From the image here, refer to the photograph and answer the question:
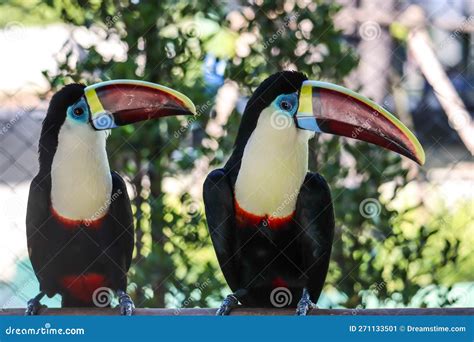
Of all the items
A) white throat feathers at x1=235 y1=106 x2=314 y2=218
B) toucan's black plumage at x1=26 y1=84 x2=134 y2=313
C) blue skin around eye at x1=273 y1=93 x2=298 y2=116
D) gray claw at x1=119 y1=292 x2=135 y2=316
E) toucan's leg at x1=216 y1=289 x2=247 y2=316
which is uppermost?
blue skin around eye at x1=273 y1=93 x2=298 y2=116

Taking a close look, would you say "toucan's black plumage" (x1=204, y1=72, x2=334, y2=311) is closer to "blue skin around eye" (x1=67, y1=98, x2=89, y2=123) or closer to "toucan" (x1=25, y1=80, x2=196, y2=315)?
"toucan" (x1=25, y1=80, x2=196, y2=315)

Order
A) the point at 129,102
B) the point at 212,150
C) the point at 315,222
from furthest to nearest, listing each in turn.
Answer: the point at 212,150
the point at 129,102
the point at 315,222

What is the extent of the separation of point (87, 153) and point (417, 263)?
3.64ft

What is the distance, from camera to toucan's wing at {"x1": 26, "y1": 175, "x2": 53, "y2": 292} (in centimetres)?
275

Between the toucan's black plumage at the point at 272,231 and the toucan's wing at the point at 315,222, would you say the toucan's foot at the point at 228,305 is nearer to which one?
the toucan's black plumage at the point at 272,231

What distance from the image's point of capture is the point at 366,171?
301cm

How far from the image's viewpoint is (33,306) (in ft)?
9.29

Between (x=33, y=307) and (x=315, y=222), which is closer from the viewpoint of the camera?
(x=315, y=222)

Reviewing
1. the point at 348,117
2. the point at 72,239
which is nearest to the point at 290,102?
the point at 348,117

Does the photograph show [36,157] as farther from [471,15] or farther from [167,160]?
[471,15]

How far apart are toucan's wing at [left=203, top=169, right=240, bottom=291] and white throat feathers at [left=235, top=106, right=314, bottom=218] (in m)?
0.04

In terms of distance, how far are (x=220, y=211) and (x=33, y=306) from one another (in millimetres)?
646

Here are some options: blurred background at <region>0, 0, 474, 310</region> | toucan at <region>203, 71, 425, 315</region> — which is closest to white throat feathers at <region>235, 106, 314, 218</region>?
toucan at <region>203, 71, 425, 315</region>

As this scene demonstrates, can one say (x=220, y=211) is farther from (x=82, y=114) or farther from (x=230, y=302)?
(x=82, y=114)
